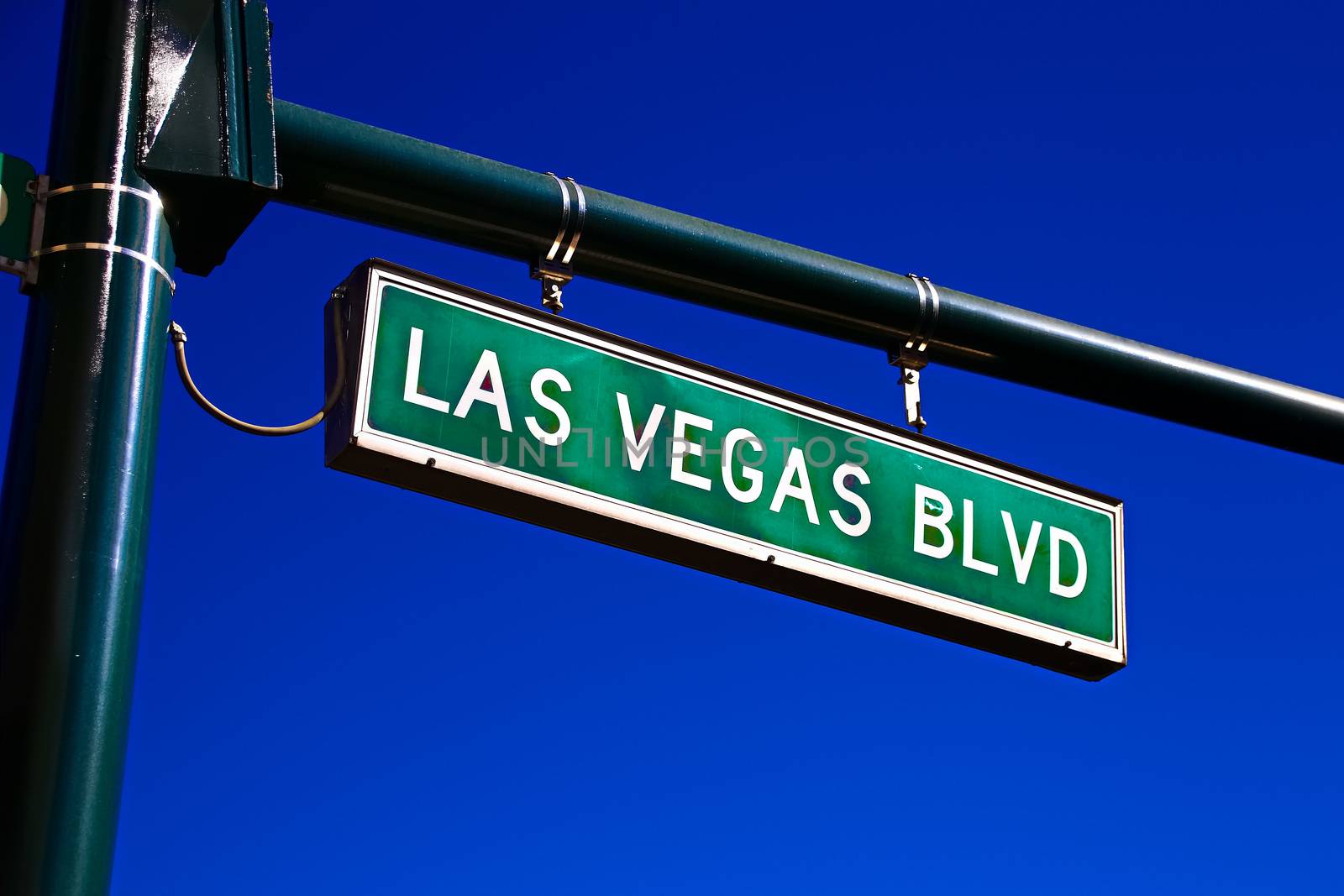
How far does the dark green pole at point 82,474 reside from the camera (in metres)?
2.86

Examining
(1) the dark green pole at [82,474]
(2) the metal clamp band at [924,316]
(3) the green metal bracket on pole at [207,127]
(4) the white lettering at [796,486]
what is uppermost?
(2) the metal clamp band at [924,316]

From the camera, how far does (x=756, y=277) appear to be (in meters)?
4.23

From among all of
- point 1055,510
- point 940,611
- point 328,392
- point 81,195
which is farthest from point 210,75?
point 1055,510

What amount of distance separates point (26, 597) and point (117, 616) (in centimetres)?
14

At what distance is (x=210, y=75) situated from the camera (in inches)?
138

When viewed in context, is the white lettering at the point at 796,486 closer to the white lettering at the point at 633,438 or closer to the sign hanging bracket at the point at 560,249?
the white lettering at the point at 633,438

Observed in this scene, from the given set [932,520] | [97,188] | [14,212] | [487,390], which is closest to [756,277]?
[932,520]

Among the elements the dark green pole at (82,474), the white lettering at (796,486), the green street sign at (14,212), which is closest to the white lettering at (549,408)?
the white lettering at (796,486)

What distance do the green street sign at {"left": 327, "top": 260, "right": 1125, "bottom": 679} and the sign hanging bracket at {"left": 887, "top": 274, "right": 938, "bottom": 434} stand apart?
0.11 meters

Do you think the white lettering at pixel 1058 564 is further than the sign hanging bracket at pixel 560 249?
Yes

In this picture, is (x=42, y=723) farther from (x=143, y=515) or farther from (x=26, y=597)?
(x=143, y=515)

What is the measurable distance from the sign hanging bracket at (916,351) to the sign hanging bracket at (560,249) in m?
0.82

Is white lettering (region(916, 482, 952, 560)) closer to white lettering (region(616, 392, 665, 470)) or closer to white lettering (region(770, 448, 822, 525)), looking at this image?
white lettering (region(770, 448, 822, 525))

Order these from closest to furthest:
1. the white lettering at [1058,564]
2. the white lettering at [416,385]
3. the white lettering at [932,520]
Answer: the white lettering at [416,385] < the white lettering at [932,520] < the white lettering at [1058,564]
